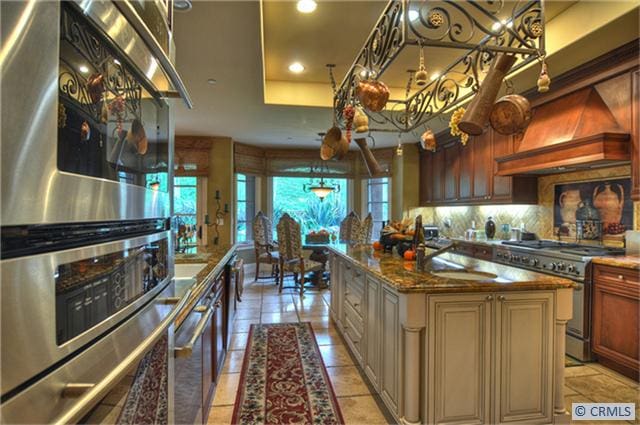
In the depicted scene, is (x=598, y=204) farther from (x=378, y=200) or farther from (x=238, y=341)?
(x=378, y=200)

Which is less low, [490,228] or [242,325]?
[490,228]

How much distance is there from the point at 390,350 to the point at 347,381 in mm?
771

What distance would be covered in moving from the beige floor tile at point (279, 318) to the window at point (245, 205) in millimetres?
2958

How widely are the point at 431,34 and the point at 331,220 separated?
16.5 feet

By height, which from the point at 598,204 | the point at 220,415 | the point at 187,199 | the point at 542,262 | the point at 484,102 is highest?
the point at 484,102

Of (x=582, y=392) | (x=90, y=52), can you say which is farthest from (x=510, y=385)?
(x=90, y=52)

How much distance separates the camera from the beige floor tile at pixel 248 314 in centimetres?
425

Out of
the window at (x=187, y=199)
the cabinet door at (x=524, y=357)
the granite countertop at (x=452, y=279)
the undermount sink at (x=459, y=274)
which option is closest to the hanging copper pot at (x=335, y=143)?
the granite countertop at (x=452, y=279)

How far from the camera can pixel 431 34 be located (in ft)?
10.6

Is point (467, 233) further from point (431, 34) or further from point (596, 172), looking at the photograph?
point (431, 34)

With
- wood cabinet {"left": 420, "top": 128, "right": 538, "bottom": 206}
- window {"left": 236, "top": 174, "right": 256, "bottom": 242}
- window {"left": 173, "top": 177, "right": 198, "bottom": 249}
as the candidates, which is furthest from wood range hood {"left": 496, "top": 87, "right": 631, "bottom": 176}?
window {"left": 173, "top": 177, "right": 198, "bottom": 249}

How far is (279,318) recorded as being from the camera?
4.21m

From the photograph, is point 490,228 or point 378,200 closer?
point 490,228

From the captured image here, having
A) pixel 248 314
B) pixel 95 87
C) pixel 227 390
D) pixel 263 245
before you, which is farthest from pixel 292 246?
pixel 95 87
